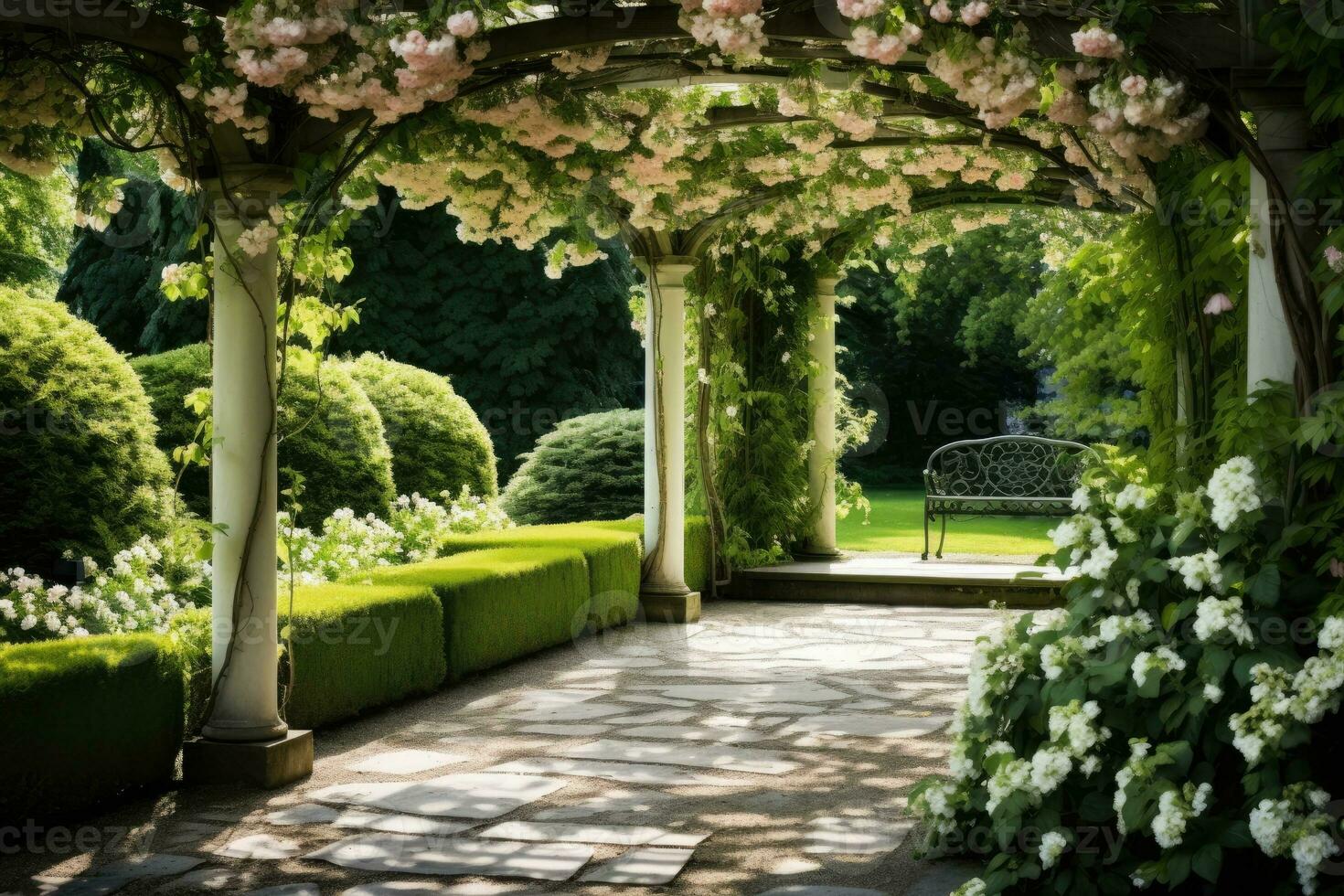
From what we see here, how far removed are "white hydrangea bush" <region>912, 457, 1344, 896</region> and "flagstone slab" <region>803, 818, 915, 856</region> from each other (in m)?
0.42

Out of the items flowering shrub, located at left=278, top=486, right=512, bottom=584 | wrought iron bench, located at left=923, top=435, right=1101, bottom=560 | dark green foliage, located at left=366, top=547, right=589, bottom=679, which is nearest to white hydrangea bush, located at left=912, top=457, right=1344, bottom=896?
flowering shrub, located at left=278, top=486, right=512, bottom=584

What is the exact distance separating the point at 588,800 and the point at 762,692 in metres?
2.10

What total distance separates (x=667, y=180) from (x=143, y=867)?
422cm

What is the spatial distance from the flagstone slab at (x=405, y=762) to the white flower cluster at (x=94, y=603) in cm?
94

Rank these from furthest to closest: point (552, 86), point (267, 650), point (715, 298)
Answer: point (715, 298), point (552, 86), point (267, 650)

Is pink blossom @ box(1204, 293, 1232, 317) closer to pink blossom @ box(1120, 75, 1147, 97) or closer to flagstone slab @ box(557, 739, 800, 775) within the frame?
pink blossom @ box(1120, 75, 1147, 97)

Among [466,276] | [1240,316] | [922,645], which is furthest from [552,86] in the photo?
[466,276]

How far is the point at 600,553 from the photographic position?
8.58m

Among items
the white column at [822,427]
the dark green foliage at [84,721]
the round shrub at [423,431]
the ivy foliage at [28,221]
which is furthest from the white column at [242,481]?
the ivy foliage at [28,221]

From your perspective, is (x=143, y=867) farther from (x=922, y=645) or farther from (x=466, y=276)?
(x=466, y=276)

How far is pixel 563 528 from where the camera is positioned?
928 centimetres

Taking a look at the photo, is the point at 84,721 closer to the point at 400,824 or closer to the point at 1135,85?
the point at 400,824

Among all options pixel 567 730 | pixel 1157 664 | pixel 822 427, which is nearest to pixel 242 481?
pixel 567 730

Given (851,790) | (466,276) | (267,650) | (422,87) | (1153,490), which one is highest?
(466,276)
